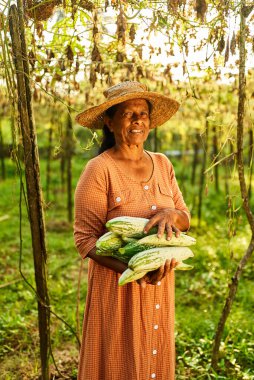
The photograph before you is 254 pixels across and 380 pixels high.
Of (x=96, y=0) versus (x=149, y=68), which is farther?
(x=149, y=68)

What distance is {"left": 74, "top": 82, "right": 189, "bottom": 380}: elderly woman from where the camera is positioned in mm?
2357

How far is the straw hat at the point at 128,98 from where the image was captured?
2385mm

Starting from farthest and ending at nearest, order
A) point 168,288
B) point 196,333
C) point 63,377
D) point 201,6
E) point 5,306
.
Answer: point 5,306, point 196,333, point 63,377, point 168,288, point 201,6

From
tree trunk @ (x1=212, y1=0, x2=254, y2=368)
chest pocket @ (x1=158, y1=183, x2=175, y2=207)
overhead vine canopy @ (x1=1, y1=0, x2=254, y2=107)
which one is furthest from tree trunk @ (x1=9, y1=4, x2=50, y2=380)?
tree trunk @ (x1=212, y1=0, x2=254, y2=368)

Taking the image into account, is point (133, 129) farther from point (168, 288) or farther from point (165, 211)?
point (168, 288)

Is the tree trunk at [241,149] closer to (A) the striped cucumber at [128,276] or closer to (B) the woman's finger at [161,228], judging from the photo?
(B) the woman's finger at [161,228]

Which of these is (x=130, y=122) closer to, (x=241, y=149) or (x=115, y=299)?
(x=115, y=299)

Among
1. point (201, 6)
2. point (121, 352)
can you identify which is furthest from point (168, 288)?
point (201, 6)

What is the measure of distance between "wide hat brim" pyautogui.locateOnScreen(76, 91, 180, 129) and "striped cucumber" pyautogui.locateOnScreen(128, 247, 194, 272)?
0.80m

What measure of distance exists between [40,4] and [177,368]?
2.89 m

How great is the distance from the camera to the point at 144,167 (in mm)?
2525

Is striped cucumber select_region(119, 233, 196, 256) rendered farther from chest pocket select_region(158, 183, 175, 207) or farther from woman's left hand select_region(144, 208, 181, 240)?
chest pocket select_region(158, 183, 175, 207)

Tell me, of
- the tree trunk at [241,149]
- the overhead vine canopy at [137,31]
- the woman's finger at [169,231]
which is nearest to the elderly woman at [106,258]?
the woman's finger at [169,231]

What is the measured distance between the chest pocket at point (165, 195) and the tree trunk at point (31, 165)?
2.26ft
